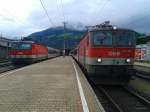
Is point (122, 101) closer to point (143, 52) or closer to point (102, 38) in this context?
point (102, 38)

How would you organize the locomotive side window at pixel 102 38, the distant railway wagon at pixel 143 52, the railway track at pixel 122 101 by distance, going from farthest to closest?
the distant railway wagon at pixel 143 52, the locomotive side window at pixel 102 38, the railway track at pixel 122 101

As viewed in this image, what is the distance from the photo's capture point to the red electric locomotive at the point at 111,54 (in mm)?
15969

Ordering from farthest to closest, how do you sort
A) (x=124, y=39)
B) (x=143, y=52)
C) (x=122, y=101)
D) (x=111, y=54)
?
(x=143, y=52), (x=124, y=39), (x=111, y=54), (x=122, y=101)

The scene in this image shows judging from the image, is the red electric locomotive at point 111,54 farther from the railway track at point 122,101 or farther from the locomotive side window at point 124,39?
the railway track at point 122,101

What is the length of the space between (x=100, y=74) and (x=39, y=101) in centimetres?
708

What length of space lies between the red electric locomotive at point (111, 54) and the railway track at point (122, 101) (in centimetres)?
75

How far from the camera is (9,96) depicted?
10180 mm

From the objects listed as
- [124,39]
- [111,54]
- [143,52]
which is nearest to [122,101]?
[111,54]

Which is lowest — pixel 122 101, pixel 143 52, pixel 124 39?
pixel 122 101

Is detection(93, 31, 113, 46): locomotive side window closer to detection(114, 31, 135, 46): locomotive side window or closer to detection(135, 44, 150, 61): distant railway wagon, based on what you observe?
detection(114, 31, 135, 46): locomotive side window

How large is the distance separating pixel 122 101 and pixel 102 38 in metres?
4.02

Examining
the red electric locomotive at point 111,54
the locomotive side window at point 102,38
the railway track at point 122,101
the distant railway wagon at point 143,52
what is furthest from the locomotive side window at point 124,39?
the distant railway wagon at point 143,52

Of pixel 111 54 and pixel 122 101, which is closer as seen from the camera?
pixel 122 101

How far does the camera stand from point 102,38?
1652 cm
